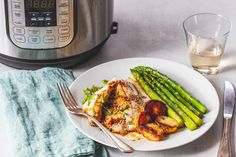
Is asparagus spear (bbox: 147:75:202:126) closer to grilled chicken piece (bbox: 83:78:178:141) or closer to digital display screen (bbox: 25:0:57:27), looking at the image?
grilled chicken piece (bbox: 83:78:178:141)

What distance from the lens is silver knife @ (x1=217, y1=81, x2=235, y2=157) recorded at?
1.15 meters

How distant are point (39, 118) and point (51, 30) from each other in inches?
7.8

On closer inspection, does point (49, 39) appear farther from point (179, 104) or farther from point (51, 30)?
point (179, 104)

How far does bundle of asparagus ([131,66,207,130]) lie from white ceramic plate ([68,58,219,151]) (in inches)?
0.7

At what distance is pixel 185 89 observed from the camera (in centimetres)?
132

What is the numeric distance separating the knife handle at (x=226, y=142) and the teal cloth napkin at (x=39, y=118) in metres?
0.21

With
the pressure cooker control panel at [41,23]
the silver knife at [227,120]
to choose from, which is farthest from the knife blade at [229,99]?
the pressure cooker control panel at [41,23]

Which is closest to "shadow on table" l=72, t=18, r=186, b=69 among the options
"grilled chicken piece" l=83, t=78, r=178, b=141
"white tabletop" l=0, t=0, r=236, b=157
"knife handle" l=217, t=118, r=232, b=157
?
"white tabletop" l=0, t=0, r=236, b=157

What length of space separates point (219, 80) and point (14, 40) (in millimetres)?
455

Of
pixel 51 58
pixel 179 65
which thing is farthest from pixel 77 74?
pixel 179 65

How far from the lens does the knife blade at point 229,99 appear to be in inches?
49.6

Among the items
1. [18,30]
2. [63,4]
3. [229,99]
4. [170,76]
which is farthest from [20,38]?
[229,99]

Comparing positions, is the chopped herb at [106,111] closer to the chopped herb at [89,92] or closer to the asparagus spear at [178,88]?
the chopped herb at [89,92]

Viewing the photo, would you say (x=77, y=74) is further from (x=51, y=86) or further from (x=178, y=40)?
(x=178, y=40)
